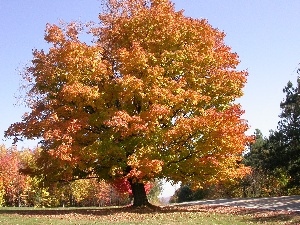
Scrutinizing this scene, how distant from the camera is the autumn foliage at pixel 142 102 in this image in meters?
20.9

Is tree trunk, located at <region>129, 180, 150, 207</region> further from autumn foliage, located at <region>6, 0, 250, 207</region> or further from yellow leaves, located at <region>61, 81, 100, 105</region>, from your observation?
yellow leaves, located at <region>61, 81, 100, 105</region>

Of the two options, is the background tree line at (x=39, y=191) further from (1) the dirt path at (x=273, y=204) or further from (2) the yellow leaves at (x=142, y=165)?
(2) the yellow leaves at (x=142, y=165)

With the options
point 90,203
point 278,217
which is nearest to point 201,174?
point 278,217

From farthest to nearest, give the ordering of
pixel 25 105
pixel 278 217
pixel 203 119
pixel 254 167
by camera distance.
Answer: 1. pixel 254 167
2. pixel 25 105
3. pixel 203 119
4. pixel 278 217

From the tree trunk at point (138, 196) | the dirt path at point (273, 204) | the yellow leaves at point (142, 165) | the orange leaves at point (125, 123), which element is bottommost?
the dirt path at point (273, 204)

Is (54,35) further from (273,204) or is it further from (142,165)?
(273,204)

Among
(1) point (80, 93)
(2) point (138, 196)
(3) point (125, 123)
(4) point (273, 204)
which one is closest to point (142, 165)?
(3) point (125, 123)

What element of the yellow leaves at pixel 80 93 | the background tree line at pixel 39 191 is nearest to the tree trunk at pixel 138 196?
the yellow leaves at pixel 80 93

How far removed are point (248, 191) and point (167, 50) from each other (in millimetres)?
46588

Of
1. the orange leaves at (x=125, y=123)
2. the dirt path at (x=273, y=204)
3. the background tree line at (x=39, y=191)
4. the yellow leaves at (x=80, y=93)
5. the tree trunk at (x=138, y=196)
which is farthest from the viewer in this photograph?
the background tree line at (x=39, y=191)

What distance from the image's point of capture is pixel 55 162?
23.3 metres

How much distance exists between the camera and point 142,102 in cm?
2256

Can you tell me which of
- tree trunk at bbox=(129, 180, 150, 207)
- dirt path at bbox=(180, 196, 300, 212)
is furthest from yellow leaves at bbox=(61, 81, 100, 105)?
dirt path at bbox=(180, 196, 300, 212)

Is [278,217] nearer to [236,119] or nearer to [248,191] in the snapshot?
[236,119]
